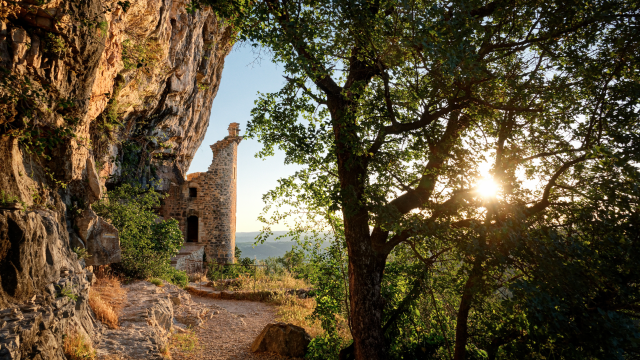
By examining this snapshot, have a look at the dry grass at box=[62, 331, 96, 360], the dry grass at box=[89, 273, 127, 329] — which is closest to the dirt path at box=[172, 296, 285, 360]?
the dry grass at box=[89, 273, 127, 329]

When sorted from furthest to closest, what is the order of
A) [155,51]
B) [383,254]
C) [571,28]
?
[155,51], [383,254], [571,28]

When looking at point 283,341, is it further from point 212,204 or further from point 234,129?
point 234,129

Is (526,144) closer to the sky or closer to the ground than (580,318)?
closer to the sky

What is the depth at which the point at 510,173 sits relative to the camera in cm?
399

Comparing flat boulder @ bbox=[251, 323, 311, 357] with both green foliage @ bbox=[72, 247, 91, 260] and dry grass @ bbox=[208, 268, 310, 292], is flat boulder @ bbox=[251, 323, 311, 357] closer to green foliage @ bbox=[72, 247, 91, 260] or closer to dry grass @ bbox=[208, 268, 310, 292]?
green foliage @ bbox=[72, 247, 91, 260]

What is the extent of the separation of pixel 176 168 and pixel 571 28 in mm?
17991

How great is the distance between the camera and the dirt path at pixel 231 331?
6156 millimetres

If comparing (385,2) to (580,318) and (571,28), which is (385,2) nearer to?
(571,28)

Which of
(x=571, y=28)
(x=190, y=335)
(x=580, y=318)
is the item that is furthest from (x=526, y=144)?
(x=190, y=335)

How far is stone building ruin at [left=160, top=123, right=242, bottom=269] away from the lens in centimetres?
1825

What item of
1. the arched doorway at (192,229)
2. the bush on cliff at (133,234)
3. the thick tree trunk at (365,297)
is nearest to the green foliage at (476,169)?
the thick tree trunk at (365,297)

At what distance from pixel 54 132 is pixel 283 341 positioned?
5.16 metres

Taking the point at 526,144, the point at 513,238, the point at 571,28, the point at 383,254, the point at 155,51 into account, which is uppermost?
the point at 155,51

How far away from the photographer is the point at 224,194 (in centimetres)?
1870
